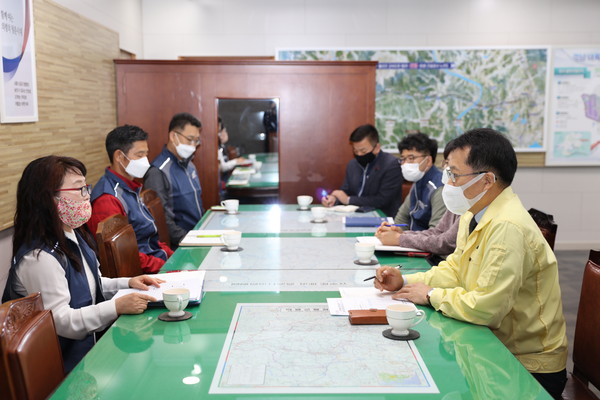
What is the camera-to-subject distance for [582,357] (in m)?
2.26

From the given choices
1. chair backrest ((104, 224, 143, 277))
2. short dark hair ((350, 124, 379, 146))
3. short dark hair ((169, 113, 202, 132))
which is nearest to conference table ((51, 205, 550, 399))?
chair backrest ((104, 224, 143, 277))

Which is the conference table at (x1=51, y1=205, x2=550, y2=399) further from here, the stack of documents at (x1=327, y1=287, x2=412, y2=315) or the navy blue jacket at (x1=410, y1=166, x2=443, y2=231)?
the navy blue jacket at (x1=410, y1=166, x2=443, y2=231)

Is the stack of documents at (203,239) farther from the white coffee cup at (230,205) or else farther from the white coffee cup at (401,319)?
the white coffee cup at (401,319)

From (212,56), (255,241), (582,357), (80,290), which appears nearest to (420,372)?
(582,357)

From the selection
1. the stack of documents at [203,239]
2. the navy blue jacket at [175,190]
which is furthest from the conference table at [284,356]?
the navy blue jacket at [175,190]

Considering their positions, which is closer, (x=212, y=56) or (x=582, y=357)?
(x=582, y=357)

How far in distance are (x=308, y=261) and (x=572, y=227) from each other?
5.09 m

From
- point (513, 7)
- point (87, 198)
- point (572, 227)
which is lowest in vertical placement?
point (572, 227)

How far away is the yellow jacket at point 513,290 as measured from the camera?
6.66ft

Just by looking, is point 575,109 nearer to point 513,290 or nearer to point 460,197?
point 460,197

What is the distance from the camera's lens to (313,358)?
1.74 metres

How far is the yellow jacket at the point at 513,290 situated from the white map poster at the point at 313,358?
334 millimetres

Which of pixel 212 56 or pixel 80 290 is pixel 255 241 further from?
pixel 212 56

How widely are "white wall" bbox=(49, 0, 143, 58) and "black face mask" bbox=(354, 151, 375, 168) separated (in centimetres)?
248
